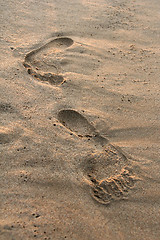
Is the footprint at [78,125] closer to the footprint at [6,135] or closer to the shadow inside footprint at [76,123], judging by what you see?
the shadow inside footprint at [76,123]

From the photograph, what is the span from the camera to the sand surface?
186cm

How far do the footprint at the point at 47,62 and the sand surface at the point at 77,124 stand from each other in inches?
0.5

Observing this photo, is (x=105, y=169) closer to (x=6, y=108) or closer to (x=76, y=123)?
(x=76, y=123)

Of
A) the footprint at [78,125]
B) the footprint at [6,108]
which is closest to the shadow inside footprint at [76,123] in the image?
the footprint at [78,125]

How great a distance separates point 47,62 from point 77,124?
3.14ft

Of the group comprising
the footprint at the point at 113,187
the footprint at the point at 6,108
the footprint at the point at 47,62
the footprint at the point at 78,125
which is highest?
the footprint at the point at 47,62

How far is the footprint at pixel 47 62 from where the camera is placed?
285cm

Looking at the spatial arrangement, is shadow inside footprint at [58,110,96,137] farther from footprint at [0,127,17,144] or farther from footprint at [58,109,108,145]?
footprint at [0,127,17,144]

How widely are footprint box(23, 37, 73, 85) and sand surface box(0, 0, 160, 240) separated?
0.04 ft

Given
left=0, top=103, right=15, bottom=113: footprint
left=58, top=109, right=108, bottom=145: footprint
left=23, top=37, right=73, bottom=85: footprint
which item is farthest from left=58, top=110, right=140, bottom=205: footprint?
left=23, top=37, right=73, bottom=85: footprint

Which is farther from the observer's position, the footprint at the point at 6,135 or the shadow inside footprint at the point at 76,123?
the shadow inside footprint at the point at 76,123

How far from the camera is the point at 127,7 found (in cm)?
418

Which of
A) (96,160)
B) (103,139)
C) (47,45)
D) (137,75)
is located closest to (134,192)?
(96,160)

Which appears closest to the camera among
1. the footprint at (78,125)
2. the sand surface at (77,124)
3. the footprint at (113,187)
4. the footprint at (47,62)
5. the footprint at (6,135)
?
the sand surface at (77,124)
